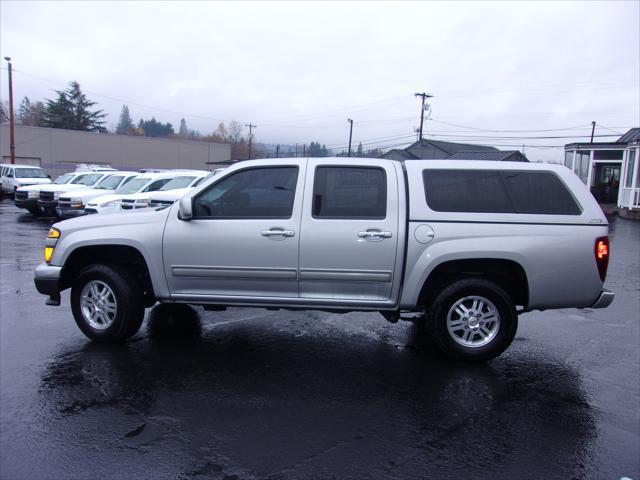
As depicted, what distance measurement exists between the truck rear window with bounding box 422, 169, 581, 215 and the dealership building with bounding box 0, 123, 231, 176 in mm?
43150

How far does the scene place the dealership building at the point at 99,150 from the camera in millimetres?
51781

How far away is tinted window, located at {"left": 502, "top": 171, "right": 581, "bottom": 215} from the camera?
4980mm

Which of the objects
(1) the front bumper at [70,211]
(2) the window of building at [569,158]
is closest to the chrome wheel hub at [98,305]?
(1) the front bumper at [70,211]

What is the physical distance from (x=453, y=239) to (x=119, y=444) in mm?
3215

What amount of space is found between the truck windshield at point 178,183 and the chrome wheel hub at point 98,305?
10572 mm

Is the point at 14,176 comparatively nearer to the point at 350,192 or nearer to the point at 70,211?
the point at 70,211

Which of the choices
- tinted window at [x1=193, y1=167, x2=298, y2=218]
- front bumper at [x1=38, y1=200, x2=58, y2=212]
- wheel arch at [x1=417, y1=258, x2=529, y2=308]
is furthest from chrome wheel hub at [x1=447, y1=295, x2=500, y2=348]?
front bumper at [x1=38, y1=200, x2=58, y2=212]

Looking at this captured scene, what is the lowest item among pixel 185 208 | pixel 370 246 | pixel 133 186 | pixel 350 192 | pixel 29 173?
pixel 370 246

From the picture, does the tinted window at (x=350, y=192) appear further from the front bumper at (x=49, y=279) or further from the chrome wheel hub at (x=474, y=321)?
the front bumper at (x=49, y=279)

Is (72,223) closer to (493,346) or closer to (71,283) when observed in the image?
(71,283)

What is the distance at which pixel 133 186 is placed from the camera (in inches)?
630

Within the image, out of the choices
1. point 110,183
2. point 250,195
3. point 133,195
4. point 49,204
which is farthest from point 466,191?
point 49,204

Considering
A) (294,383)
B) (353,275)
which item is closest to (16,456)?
(294,383)

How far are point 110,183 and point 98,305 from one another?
49.8ft
